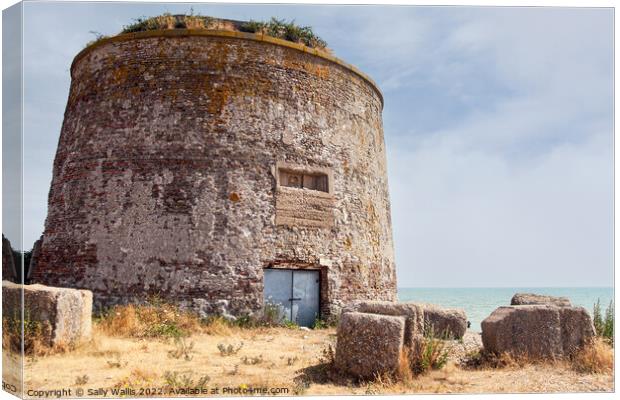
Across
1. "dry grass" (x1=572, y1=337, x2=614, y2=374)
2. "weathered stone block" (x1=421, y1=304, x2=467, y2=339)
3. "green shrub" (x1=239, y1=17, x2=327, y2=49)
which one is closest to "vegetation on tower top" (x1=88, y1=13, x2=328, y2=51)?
Result: "green shrub" (x1=239, y1=17, x2=327, y2=49)

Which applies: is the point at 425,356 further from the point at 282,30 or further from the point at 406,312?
the point at 282,30

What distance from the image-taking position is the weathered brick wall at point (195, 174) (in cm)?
1136

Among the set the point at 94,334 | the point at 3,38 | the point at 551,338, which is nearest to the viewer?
the point at 3,38

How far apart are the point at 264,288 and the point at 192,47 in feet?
16.3

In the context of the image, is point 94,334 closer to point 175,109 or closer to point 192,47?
point 175,109

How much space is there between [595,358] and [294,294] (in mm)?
6032

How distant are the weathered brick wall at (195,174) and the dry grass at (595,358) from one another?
18.1ft

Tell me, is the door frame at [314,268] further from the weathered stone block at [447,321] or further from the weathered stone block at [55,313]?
the weathered stone block at [55,313]

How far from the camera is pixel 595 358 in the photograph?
7.61m

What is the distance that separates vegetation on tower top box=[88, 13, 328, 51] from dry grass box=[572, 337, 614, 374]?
8.33 metres

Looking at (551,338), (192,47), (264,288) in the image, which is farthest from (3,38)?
(551,338)

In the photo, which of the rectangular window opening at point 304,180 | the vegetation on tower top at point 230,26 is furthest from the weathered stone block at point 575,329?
the vegetation on tower top at point 230,26

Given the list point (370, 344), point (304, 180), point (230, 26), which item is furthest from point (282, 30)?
point (370, 344)

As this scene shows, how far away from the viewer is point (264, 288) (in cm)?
1177
